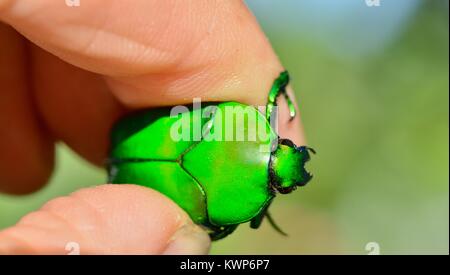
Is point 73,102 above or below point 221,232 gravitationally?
above

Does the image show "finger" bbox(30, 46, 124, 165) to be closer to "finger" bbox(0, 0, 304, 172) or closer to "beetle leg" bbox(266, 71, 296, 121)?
"finger" bbox(0, 0, 304, 172)

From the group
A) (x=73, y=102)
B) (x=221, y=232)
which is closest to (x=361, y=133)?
(x=73, y=102)

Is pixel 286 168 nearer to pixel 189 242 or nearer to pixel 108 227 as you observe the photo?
pixel 189 242

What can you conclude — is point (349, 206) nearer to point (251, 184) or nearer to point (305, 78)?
point (305, 78)

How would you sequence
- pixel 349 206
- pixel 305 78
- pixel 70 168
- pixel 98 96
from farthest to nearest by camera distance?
1. pixel 305 78
2. pixel 349 206
3. pixel 70 168
4. pixel 98 96

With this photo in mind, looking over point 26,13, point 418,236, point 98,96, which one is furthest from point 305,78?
point 26,13

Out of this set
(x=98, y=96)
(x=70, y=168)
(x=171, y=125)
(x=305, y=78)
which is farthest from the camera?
(x=305, y=78)

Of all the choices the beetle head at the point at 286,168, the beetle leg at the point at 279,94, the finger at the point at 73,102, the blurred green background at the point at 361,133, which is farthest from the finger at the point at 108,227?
the blurred green background at the point at 361,133
